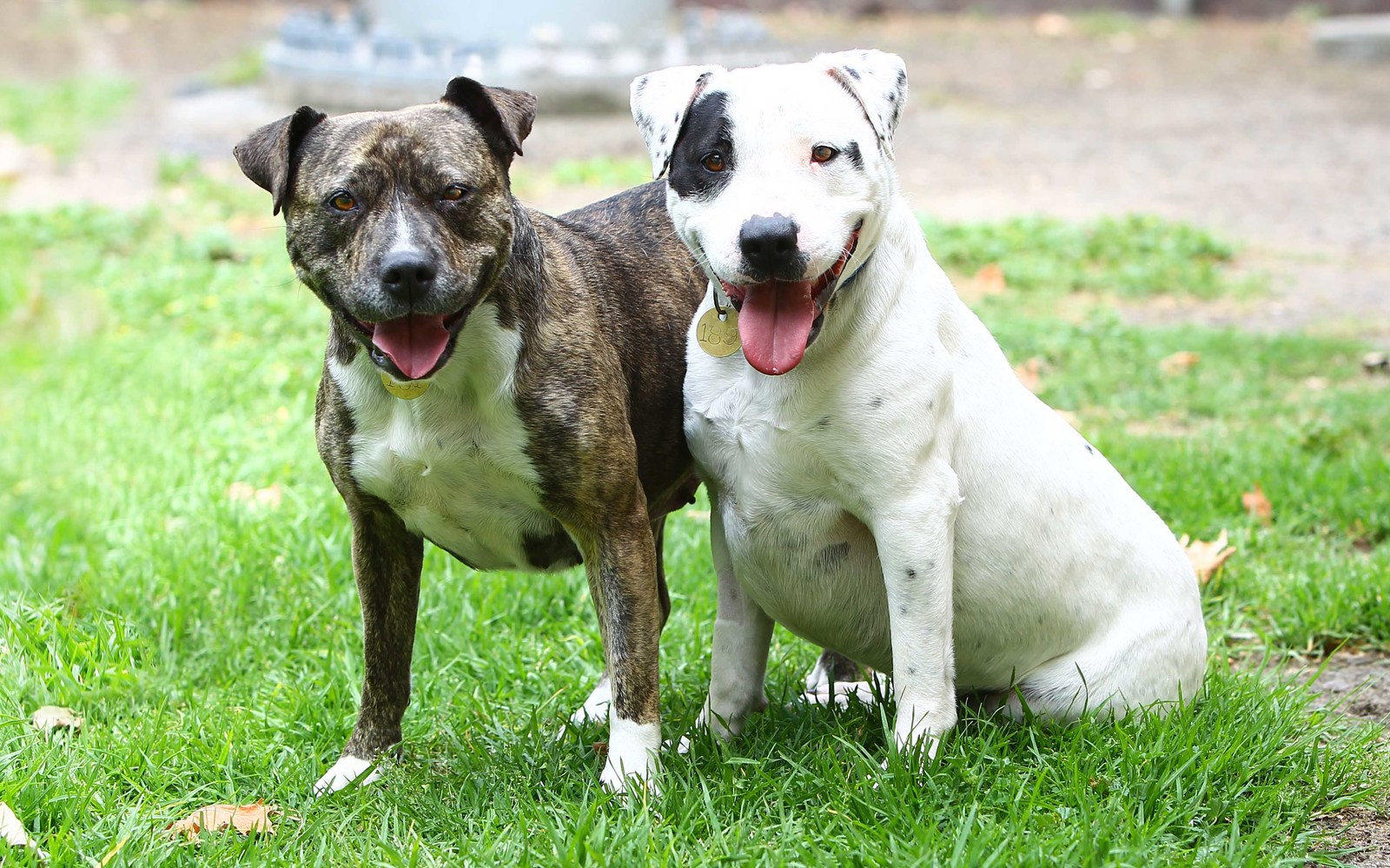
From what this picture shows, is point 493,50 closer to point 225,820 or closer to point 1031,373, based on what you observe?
point 1031,373

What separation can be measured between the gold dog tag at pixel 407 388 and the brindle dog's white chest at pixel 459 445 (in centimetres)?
3

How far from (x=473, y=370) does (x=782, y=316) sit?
704 mm

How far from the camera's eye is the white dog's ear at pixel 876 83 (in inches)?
125

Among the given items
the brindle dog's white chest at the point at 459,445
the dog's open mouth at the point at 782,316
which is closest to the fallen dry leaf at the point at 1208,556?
the dog's open mouth at the point at 782,316

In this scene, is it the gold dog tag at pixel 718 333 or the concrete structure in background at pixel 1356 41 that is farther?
the concrete structure in background at pixel 1356 41

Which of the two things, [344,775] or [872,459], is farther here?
[344,775]

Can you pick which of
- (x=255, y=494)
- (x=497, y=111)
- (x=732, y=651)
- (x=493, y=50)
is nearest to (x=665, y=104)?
(x=497, y=111)

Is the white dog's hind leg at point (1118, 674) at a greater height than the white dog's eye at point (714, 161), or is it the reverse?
the white dog's eye at point (714, 161)

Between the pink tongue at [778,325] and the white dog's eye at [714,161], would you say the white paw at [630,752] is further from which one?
the white dog's eye at [714,161]

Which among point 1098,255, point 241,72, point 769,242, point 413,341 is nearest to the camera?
point 769,242

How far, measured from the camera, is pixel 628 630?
11.0 ft

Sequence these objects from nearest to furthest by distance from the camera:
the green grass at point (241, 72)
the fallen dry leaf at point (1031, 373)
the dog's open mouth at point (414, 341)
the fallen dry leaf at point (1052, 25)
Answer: the dog's open mouth at point (414, 341) → the fallen dry leaf at point (1031, 373) → the green grass at point (241, 72) → the fallen dry leaf at point (1052, 25)

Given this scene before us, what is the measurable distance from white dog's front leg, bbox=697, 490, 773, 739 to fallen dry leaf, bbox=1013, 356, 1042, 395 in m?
3.19

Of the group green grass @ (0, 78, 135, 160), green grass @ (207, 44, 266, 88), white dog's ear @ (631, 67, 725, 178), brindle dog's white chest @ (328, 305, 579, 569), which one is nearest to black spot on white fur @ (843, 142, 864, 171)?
white dog's ear @ (631, 67, 725, 178)
